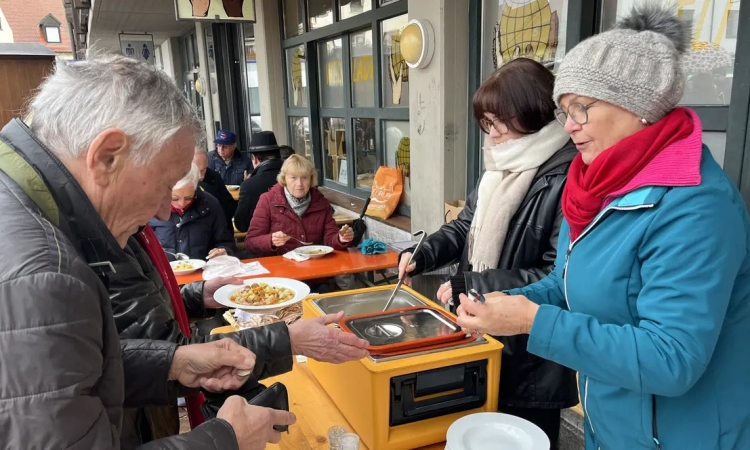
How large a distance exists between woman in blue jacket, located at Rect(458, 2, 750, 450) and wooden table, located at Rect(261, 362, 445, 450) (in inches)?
18.7

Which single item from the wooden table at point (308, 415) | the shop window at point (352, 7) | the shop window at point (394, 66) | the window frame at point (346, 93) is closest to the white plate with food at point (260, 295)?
the wooden table at point (308, 415)

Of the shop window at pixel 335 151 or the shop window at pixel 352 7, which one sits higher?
the shop window at pixel 352 7

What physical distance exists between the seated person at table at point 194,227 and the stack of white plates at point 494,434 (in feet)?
8.32

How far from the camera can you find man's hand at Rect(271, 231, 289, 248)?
11.8 ft

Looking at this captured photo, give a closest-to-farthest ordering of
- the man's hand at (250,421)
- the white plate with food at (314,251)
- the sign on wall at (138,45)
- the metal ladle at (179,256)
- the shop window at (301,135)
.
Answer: the man's hand at (250,421), the metal ladle at (179,256), the white plate with food at (314,251), the shop window at (301,135), the sign on wall at (138,45)

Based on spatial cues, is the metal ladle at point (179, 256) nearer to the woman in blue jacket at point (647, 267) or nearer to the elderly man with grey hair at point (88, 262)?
the elderly man with grey hair at point (88, 262)

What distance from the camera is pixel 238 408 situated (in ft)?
3.18

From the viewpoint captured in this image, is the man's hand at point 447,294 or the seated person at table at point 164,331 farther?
the man's hand at point 447,294

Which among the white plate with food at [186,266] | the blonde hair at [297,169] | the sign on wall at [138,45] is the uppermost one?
the sign on wall at [138,45]

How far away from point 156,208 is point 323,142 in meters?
5.57

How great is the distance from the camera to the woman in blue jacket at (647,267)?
935 mm

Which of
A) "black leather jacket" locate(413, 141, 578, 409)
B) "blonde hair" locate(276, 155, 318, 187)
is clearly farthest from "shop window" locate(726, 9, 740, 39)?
"blonde hair" locate(276, 155, 318, 187)

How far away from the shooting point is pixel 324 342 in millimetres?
1263

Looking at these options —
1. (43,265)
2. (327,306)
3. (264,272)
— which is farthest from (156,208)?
(264,272)
